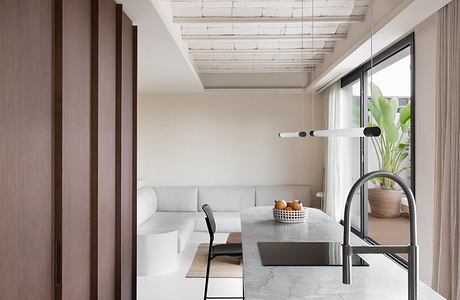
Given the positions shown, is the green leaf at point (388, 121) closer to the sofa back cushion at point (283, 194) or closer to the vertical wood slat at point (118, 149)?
the sofa back cushion at point (283, 194)

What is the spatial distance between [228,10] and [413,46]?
62.5 inches

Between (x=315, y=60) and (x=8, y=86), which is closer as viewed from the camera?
(x=8, y=86)

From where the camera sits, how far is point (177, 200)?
6.09 metres

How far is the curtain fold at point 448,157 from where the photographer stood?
2383 millimetres

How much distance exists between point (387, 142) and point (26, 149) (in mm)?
3474

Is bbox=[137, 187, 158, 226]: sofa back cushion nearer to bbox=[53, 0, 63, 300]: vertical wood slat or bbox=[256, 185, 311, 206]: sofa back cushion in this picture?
bbox=[256, 185, 311, 206]: sofa back cushion

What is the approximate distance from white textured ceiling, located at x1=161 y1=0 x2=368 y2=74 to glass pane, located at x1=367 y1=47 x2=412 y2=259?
2.13ft

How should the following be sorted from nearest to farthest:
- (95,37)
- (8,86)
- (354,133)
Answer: (8,86), (354,133), (95,37)

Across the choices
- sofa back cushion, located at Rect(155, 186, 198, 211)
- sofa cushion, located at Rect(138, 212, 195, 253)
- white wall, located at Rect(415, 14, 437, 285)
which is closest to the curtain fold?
white wall, located at Rect(415, 14, 437, 285)

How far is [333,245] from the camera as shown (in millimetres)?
2213

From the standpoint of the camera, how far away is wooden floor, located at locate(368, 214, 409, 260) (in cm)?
372

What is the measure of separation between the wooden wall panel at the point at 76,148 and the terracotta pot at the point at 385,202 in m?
3.00

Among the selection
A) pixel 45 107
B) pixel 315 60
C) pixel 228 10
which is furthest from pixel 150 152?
pixel 45 107

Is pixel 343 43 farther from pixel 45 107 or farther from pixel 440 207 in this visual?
pixel 45 107
